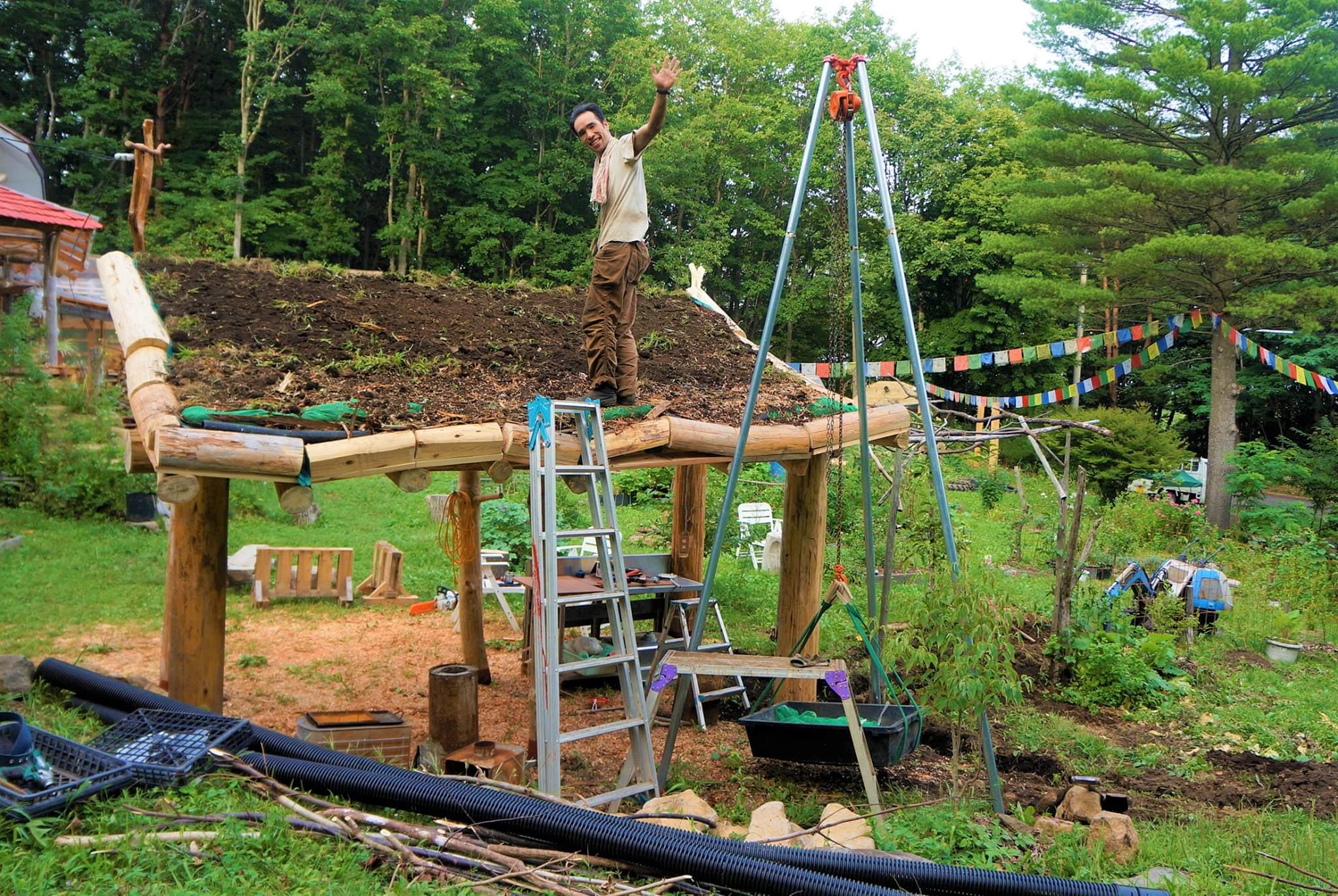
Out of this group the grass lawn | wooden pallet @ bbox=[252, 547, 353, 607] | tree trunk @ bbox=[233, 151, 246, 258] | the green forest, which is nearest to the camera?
the grass lawn

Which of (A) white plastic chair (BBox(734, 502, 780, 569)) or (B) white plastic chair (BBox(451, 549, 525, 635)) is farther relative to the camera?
(A) white plastic chair (BBox(734, 502, 780, 569))

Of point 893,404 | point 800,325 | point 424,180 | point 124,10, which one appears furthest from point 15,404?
point 800,325

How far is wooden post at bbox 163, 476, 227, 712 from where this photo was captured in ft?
20.2

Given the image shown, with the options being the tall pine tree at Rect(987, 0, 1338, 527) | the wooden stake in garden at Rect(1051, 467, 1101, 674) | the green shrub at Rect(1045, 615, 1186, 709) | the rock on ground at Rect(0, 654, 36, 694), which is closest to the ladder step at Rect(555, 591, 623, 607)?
the rock on ground at Rect(0, 654, 36, 694)

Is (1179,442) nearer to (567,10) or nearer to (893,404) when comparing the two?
(893,404)

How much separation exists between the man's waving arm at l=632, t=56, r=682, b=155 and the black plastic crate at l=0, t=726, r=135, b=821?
4.08 m

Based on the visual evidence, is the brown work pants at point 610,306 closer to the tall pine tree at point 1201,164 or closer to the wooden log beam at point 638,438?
the wooden log beam at point 638,438

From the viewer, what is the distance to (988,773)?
5.71 m

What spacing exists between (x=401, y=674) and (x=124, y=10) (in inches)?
1075

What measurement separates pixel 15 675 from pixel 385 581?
5966 millimetres

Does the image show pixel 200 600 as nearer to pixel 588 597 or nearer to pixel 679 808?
pixel 588 597

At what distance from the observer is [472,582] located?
863 cm

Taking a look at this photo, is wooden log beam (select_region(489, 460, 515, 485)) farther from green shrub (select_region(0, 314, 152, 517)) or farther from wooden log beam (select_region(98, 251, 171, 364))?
green shrub (select_region(0, 314, 152, 517))

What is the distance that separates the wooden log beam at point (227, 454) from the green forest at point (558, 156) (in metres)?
18.7
